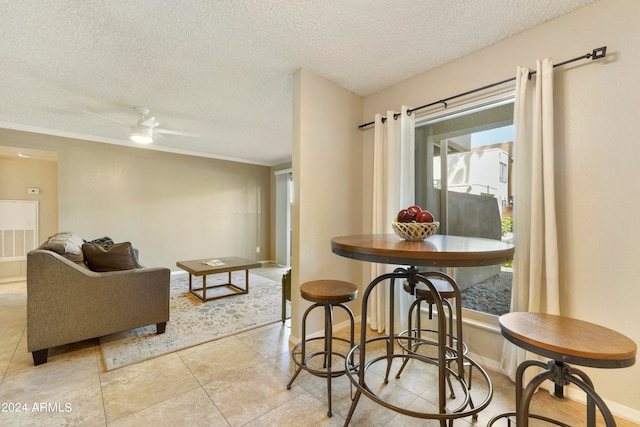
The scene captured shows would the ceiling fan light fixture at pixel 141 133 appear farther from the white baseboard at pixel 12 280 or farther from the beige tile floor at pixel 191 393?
the white baseboard at pixel 12 280

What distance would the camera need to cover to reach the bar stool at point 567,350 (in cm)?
93

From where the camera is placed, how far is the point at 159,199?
5090mm

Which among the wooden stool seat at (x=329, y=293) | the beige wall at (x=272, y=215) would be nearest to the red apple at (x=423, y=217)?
the wooden stool seat at (x=329, y=293)

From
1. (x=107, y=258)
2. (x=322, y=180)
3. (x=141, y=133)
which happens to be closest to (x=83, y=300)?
(x=107, y=258)

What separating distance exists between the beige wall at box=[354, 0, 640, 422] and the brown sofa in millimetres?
3284

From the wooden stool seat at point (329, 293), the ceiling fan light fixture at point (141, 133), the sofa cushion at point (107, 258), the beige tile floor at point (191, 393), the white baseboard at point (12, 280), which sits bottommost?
the beige tile floor at point (191, 393)

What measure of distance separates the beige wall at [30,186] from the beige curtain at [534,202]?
6475 mm

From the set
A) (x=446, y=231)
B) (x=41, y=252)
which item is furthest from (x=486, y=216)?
(x=41, y=252)

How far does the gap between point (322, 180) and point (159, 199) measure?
3924 mm

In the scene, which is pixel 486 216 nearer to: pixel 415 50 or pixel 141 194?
pixel 415 50

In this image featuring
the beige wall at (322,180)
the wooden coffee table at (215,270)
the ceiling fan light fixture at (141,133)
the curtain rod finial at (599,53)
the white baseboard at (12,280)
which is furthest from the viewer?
the white baseboard at (12,280)

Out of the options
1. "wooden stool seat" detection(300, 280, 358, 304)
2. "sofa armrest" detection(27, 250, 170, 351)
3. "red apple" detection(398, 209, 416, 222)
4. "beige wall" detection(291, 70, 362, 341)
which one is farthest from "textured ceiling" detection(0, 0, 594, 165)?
"wooden stool seat" detection(300, 280, 358, 304)

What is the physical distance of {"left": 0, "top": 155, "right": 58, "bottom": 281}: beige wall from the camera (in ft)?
14.3

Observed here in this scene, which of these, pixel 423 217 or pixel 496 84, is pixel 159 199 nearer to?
pixel 423 217
